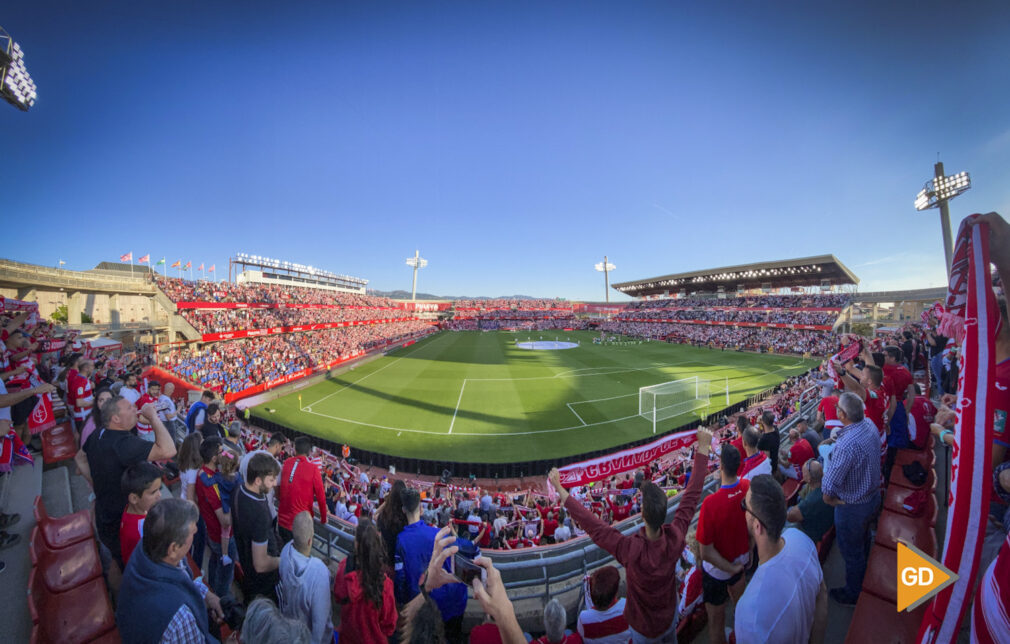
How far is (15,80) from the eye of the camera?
1100 cm

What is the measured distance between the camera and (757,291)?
193 ft

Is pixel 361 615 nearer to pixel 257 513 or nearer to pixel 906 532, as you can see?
pixel 257 513

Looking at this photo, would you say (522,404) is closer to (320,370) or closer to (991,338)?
(320,370)

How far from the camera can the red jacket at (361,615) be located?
7.18ft

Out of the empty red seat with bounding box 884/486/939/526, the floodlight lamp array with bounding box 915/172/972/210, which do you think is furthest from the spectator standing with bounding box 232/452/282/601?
the floodlight lamp array with bounding box 915/172/972/210

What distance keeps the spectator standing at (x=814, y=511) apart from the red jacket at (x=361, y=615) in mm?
3774

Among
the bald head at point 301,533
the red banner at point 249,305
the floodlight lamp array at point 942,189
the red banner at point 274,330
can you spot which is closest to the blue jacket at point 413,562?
the bald head at point 301,533

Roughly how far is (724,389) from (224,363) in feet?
116

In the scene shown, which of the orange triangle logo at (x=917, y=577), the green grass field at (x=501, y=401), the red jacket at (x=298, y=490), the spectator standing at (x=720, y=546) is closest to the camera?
the orange triangle logo at (x=917, y=577)

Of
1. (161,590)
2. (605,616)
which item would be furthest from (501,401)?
(161,590)

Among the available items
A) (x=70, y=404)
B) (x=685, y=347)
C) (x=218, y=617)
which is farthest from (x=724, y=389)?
(x=70, y=404)

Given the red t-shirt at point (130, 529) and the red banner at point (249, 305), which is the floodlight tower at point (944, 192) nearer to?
the red t-shirt at point (130, 529)

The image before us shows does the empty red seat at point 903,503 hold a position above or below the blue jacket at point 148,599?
below

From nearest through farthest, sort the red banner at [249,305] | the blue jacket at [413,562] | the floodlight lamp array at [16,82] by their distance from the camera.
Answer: the blue jacket at [413,562] < the floodlight lamp array at [16,82] < the red banner at [249,305]
